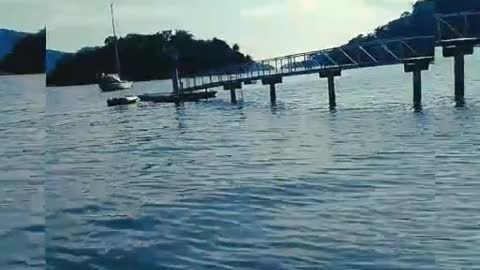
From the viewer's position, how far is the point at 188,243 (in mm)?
7223

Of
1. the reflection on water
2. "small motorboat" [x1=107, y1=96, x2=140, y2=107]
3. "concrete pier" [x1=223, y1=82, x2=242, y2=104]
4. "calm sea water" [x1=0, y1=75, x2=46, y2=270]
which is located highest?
"calm sea water" [x1=0, y1=75, x2=46, y2=270]

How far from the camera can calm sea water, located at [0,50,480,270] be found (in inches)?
246

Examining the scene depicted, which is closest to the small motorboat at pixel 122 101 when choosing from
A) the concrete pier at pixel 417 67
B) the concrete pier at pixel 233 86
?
the concrete pier at pixel 233 86

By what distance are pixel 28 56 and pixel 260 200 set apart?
625 centimetres

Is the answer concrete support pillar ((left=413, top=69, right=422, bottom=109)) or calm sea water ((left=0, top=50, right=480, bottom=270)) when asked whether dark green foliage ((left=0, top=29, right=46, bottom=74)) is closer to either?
calm sea water ((left=0, top=50, right=480, bottom=270))

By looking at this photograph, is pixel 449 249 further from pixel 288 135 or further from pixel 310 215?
pixel 288 135

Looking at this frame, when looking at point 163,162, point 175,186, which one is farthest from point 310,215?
point 163,162

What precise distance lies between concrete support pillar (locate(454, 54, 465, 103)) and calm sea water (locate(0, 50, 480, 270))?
5425 millimetres

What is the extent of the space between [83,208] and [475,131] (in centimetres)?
1199

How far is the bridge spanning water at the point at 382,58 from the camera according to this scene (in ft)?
83.2

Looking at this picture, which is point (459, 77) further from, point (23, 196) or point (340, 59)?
point (23, 196)

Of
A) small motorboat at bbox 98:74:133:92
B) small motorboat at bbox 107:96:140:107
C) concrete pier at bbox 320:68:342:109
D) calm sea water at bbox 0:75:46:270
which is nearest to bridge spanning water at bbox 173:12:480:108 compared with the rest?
concrete pier at bbox 320:68:342:109

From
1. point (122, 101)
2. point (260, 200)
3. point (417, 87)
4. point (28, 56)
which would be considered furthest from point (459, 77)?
point (28, 56)

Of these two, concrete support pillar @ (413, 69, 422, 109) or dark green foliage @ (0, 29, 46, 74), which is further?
concrete support pillar @ (413, 69, 422, 109)
